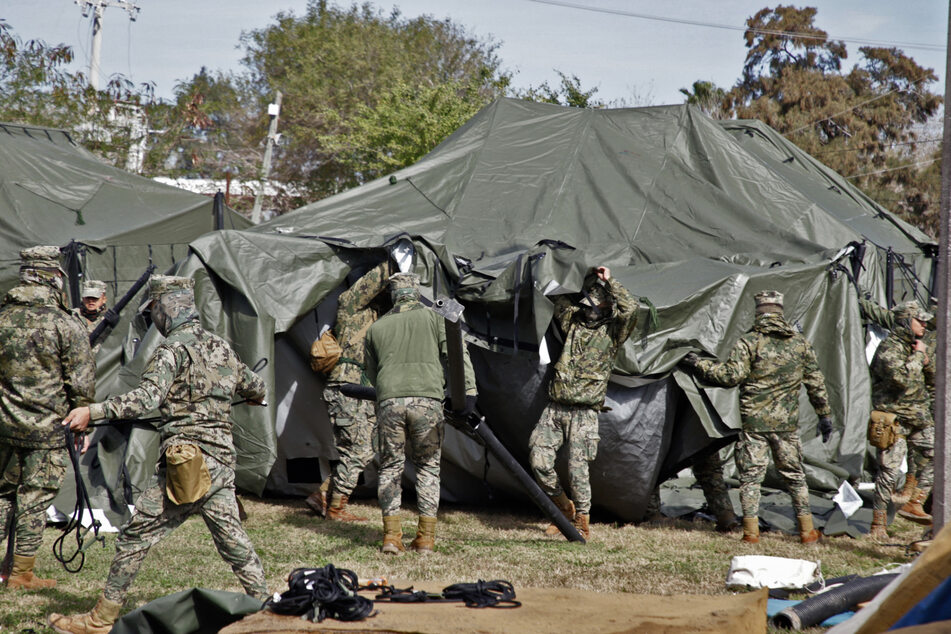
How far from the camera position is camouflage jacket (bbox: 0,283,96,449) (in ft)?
19.8

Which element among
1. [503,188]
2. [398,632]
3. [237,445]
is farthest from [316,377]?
[398,632]

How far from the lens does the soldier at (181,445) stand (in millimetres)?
4789

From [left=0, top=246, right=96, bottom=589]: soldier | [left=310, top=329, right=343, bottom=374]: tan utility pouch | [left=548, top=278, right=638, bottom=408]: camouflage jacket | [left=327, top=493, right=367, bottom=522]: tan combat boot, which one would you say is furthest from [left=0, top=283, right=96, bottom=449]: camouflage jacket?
[left=548, top=278, right=638, bottom=408]: camouflage jacket

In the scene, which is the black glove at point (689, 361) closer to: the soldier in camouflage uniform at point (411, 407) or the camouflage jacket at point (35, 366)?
the soldier in camouflage uniform at point (411, 407)

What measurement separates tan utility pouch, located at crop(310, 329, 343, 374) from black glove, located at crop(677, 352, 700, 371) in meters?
3.09

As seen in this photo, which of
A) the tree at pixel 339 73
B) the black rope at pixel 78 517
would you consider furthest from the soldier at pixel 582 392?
the tree at pixel 339 73

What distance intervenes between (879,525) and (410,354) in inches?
177

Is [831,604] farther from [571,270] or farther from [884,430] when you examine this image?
[884,430]

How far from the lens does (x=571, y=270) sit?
8031 mm

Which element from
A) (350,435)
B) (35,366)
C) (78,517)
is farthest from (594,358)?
(35,366)

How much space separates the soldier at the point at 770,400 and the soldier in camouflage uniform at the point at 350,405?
3.08 meters

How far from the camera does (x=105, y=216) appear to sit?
1184 cm

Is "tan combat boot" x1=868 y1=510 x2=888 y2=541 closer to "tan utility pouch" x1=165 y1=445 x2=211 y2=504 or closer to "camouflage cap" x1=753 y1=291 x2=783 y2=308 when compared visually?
"camouflage cap" x1=753 y1=291 x2=783 y2=308

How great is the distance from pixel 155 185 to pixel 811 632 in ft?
35.1
